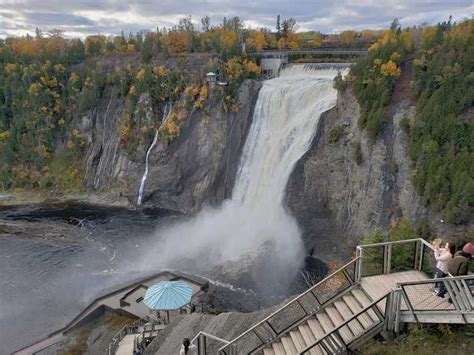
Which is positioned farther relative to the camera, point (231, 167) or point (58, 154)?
point (58, 154)

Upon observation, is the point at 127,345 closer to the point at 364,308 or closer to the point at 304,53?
the point at 364,308

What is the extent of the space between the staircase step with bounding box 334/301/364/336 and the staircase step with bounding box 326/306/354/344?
95 mm

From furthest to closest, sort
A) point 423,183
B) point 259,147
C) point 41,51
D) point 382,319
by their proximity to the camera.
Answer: point 41,51, point 259,147, point 423,183, point 382,319

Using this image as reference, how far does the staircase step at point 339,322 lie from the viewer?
1118cm

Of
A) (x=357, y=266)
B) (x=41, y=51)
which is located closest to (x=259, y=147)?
(x=357, y=266)

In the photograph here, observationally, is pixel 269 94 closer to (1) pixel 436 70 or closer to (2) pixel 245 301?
(1) pixel 436 70

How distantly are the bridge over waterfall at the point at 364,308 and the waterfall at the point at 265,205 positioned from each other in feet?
57.4

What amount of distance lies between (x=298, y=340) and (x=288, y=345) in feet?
1.05

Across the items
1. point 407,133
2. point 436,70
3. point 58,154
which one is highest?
point 436,70

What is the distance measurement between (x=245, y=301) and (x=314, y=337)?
17.5 metres

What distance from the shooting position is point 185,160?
50.1 metres

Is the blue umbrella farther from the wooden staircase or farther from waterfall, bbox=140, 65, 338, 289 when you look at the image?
the wooden staircase

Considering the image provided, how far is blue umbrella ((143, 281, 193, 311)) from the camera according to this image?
Answer: 22.2 meters

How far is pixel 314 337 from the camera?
11.9m
